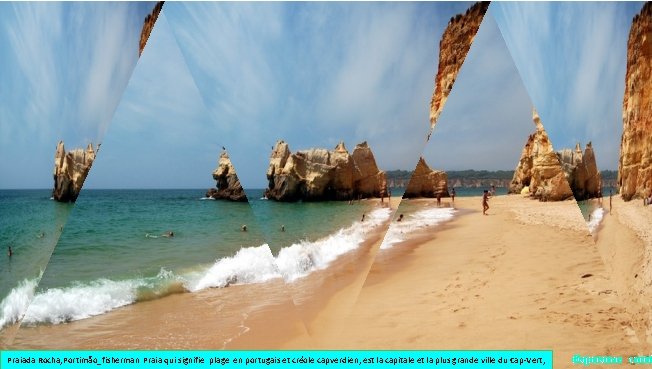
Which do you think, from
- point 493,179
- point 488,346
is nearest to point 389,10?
point 493,179

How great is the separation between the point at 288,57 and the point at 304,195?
135cm

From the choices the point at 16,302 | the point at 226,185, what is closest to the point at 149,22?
the point at 16,302

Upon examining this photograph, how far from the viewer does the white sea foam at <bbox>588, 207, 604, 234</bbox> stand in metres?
3.43

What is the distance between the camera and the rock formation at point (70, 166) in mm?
3395

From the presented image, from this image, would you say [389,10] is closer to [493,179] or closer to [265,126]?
[265,126]

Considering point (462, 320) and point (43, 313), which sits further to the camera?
point (43, 313)

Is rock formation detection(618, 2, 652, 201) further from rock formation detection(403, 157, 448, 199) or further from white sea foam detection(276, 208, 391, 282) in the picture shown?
white sea foam detection(276, 208, 391, 282)

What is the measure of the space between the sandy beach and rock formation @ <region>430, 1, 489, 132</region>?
51.3 inches

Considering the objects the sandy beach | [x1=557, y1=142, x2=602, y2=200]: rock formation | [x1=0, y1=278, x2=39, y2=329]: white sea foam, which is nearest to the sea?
[x1=0, y1=278, x2=39, y2=329]: white sea foam

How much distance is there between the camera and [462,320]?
317cm

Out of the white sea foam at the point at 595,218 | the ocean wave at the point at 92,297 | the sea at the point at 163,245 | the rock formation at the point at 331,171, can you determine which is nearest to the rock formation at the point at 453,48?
the rock formation at the point at 331,171

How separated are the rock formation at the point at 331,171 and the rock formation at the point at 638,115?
6.00 ft

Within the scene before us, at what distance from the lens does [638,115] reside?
3227 mm
